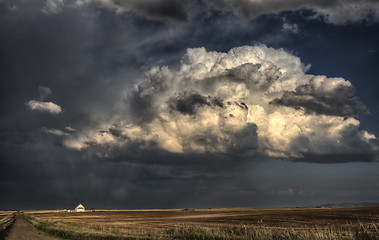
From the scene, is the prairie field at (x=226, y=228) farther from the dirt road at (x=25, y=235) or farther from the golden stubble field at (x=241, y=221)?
the dirt road at (x=25, y=235)

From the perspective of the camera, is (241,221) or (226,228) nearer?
(226,228)

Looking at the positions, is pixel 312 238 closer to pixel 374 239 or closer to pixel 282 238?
pixel 282 238

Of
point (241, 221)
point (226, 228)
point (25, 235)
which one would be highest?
point (25, 235)

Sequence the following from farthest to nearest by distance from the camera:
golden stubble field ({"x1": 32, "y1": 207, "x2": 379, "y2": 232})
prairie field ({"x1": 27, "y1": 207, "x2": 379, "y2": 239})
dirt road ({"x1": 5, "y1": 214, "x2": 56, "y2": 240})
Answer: golden stubble field ({"x1": 32, "y1": 207, "x2": 379, "y2": 232})
dirt road ({"x1": 5, "y1": 214, "x2": 56, "y2": 240})
prairie field ({"x1": 27, "y1": 207, "x2": 379, "y2": 239})

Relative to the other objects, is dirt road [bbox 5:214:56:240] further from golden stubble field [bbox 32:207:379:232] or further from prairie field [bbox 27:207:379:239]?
golden stubble field [bbox 32:207:379:232]

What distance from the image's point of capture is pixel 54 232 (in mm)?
44000

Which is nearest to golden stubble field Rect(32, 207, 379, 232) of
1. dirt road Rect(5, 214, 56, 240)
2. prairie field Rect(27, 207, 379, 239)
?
prairie field Rect(27, 207, 379, 239)

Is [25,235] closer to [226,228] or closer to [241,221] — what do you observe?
[226,228]

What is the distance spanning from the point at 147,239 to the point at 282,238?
1430 centimetres

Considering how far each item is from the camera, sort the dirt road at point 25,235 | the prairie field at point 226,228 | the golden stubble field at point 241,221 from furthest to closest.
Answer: the golden stubble field at point 241,221 < the dirt road at point 25,235 < the prairie field at point 226,228

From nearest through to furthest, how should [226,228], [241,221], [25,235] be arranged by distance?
1. [25,235]
2. [226,228]
3. [241,221]

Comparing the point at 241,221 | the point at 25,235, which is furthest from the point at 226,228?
the point at 241,221

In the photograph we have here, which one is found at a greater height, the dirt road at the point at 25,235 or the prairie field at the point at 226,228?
the dirt road at the point at 25,235

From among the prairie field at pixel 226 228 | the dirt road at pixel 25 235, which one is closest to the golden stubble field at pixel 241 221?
the prairie field at pixel 226 228
